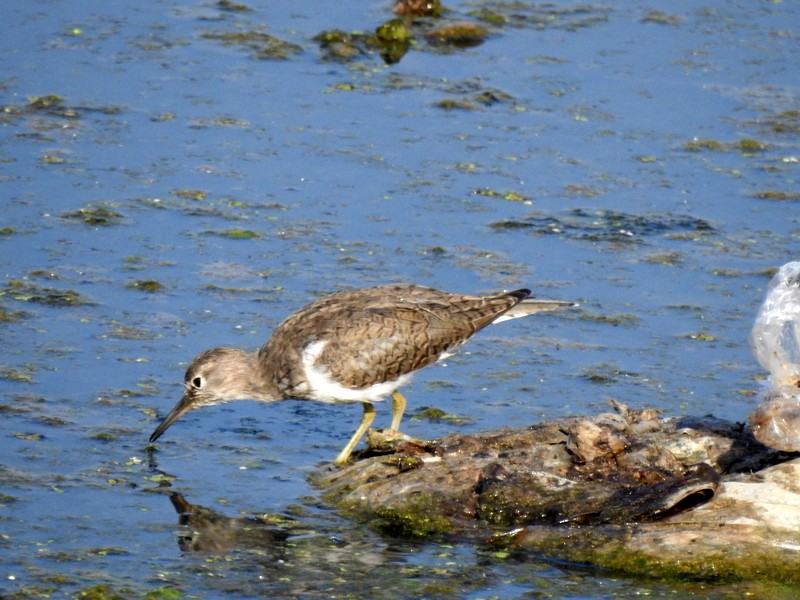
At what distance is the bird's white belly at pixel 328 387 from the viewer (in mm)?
8688

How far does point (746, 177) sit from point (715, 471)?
18.3 feet

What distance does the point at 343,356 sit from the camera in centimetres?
870

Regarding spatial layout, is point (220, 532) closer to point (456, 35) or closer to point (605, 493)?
point (605, 493)

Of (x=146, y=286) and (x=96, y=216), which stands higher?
(x=96, y=216)

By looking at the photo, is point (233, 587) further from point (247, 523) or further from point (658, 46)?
point (658, 46)

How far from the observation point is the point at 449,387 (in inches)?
377

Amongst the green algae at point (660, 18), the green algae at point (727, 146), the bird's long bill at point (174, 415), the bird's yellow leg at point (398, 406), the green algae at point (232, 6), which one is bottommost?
the bird's yellow leg at point (398, 406)

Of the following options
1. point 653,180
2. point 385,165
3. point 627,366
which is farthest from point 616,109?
point 627,366

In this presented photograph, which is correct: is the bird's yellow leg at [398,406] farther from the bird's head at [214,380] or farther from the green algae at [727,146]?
the green algae at [727,146]

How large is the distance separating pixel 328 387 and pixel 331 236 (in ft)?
8.93

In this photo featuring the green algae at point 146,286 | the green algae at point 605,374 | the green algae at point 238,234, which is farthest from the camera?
the green algae at point 238,234

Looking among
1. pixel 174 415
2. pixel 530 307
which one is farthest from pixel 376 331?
pixel 174 415

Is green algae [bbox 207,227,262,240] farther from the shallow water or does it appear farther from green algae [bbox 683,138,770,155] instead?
green algae [bbox 683,138,770,155]

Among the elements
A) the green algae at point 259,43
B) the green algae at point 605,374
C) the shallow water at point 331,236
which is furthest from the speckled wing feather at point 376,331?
the green algae at point 259,43
